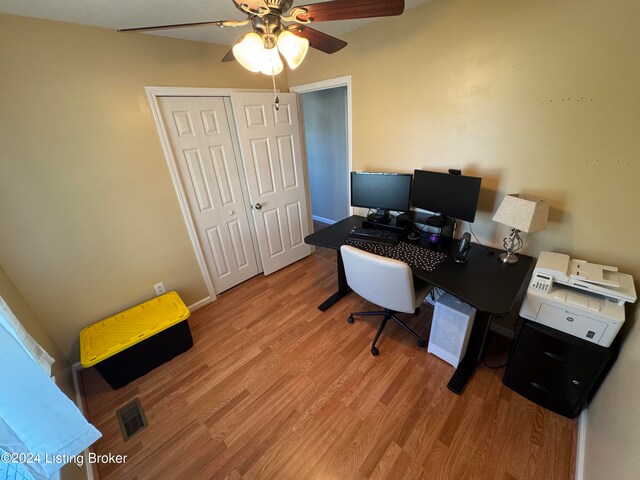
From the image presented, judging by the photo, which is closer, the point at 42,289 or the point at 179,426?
the point at 179,426

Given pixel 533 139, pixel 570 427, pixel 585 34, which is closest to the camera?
pixel 585 34

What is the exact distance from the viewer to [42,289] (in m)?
1.71

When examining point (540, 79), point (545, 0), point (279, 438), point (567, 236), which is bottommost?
point (279, 438)

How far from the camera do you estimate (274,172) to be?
2.68m

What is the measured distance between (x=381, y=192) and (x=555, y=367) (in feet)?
4.98

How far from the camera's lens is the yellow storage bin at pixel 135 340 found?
1.70m

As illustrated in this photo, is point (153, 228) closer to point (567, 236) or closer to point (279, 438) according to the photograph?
point (279, 438)

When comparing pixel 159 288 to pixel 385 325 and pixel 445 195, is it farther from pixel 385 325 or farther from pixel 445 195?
pixel 445 195

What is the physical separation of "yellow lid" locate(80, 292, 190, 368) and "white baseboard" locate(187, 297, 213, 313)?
36cm

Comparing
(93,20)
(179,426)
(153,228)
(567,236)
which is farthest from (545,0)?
(179,426)

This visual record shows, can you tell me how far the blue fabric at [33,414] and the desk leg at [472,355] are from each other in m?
Answer: 1.91

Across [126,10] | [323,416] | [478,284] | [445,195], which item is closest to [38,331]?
[323,416]

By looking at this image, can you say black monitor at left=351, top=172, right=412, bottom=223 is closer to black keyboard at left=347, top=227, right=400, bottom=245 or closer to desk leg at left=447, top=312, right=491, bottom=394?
black keyboard at left=347, top=227, right=400, bottom=245

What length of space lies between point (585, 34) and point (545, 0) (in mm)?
270
